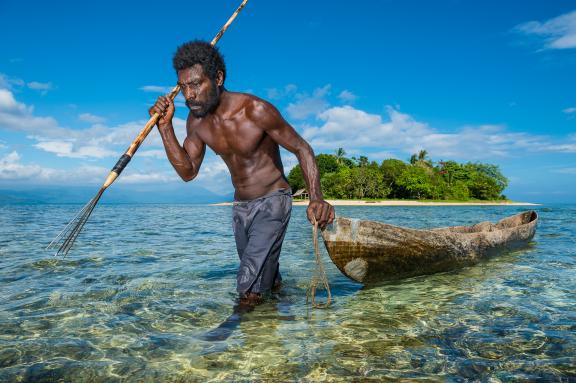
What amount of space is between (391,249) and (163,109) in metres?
3.25

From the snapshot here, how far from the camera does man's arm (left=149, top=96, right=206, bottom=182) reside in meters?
4.18

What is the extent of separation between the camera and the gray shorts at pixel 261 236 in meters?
4.23

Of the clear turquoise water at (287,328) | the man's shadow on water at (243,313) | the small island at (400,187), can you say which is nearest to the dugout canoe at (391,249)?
the clear turquoise water at (287,328)

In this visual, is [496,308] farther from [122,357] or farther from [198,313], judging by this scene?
[122,357]

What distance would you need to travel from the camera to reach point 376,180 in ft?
239

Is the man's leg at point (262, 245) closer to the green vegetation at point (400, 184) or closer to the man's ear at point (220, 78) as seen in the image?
the man's ear at point (220, 78)

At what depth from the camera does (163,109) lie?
13.6ft

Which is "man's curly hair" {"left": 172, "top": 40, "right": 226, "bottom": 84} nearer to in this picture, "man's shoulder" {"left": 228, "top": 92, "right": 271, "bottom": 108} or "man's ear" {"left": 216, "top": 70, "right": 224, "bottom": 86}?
"man's ear" {"left": 216, "top": 70, "right": 224, "bottom": 86}

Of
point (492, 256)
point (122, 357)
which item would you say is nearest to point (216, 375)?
point (122, 357)

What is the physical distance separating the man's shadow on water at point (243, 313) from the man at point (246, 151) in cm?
10

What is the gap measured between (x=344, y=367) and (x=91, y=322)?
2.59 metres

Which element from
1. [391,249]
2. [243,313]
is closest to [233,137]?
[243,313]

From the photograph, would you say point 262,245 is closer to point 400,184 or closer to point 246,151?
point 246,151

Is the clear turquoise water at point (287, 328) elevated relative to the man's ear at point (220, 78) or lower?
lower
